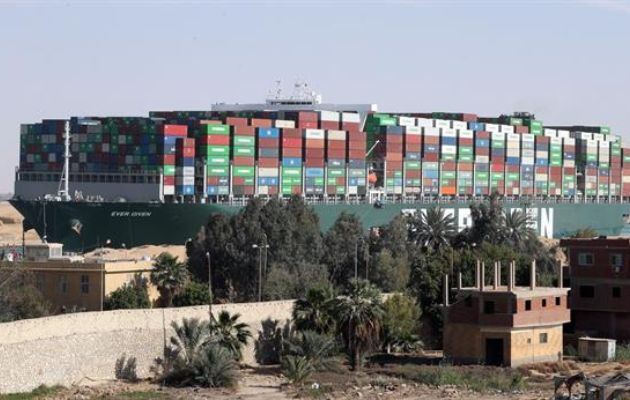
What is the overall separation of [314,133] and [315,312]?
62.7 m

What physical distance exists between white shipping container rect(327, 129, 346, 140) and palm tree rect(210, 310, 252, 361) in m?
65.6

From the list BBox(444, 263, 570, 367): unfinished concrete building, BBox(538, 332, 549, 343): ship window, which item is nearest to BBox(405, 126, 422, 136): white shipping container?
BBox(444, 263, 570, 367): unfinished concrete building

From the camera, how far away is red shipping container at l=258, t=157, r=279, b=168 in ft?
369

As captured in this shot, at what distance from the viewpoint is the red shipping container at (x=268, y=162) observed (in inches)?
4427

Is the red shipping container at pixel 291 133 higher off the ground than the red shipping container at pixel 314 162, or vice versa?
the red shipping container at pixel 291 133

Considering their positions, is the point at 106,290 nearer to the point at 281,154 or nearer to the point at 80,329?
the point at 80,329

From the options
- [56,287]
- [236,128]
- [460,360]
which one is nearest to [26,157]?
[236,128]

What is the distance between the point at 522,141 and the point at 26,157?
43.8m

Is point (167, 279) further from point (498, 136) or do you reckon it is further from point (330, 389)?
point (498, 136)

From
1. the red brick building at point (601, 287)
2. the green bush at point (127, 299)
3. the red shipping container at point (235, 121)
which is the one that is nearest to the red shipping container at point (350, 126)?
the red shipping container at point (235, 121)

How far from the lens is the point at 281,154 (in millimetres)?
114250

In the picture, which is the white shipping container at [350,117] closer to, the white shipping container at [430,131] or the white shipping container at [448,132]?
the white shipping container at [430,131]

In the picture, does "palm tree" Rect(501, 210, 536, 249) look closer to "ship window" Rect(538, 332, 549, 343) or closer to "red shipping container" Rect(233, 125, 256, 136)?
"red shipping container" Rect(233, 125, 256, 136)

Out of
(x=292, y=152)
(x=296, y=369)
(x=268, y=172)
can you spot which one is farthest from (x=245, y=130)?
(x=296, y=369)
